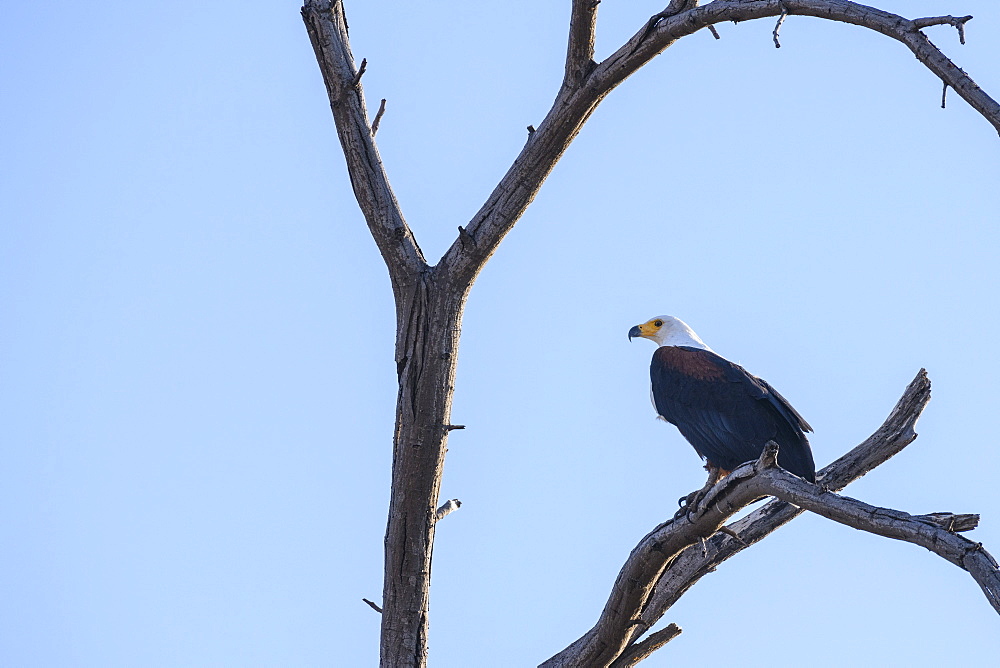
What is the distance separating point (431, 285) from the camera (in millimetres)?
4758

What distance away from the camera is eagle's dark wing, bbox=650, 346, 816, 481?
605 cm

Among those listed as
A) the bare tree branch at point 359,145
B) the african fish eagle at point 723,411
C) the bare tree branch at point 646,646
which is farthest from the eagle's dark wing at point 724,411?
the bare tree branch at point 359,145

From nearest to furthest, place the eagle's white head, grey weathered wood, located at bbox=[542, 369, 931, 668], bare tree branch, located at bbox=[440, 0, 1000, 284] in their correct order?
bare tree branch, located at bbox=[440, 0, 1000, 284] < grey weathered wood, located at bbox=[542, 369, 931, 668] < the eagle's white head

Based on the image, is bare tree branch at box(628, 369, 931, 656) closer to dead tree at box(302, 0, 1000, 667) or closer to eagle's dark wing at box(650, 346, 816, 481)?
dead tree at box(302, 0, 1000, 667)

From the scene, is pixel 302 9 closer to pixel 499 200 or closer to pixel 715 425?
pixel 499 200

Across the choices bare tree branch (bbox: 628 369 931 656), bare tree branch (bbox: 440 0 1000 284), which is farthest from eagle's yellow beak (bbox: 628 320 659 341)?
bare tree branch (bbox: 440 0 1000 284)

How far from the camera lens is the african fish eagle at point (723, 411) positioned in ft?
19.9

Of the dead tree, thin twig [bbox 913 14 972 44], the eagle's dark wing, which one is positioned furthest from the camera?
the eagle's dark wing

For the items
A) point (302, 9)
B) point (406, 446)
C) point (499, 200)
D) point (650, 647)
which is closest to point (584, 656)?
point (650, 647)

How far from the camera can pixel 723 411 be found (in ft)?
20.9

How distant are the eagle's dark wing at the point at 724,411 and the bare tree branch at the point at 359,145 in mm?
2358

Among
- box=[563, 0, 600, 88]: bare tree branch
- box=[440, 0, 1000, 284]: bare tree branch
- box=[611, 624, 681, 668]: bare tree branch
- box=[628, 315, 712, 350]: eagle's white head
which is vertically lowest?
box=[611, 624, 681, 668]: bare tree branch

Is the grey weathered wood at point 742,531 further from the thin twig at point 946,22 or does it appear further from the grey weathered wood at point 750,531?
the thin twig at point 946,22

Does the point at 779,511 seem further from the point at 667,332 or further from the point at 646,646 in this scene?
the point at 667,332
